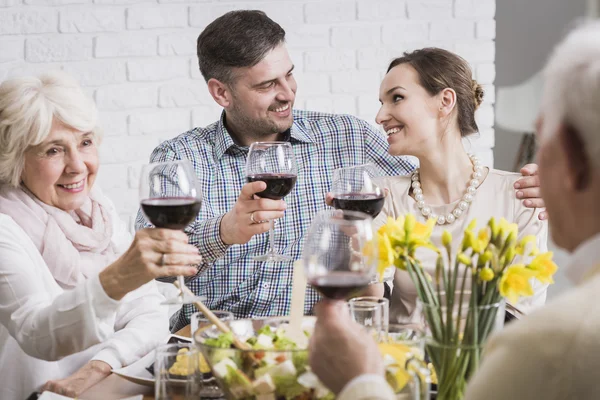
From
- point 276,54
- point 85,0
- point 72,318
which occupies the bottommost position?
point 72,318

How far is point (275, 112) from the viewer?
106 inches

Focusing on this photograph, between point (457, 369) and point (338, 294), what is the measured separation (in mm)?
274

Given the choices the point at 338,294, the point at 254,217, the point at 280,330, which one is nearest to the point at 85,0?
the point at 254,217

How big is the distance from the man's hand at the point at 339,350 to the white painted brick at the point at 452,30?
231 centimetres

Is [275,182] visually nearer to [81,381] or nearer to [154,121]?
[81,381]

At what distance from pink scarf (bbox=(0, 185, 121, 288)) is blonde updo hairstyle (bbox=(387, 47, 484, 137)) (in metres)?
1.12

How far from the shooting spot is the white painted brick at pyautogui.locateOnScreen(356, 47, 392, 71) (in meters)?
3.14

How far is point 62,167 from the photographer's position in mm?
1981

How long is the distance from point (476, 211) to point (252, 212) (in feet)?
2.73

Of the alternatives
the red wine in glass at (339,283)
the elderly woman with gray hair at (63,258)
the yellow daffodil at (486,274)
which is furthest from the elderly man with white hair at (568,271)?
the elderly woman with gray hair at (63,258)

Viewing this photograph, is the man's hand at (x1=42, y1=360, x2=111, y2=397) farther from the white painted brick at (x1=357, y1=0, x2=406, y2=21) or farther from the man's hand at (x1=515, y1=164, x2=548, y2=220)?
the white painted brick at (x1=357, y1=0, x2=406, y2=21)

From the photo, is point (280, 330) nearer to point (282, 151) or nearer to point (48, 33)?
point (282, 151)

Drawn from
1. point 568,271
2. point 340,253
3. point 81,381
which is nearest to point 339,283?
point 340,253

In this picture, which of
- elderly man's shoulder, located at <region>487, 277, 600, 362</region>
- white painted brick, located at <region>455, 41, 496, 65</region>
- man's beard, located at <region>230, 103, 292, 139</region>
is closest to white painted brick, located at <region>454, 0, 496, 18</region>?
→ white painted brick, located at <region>455, 41, 496, 65</region>
